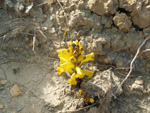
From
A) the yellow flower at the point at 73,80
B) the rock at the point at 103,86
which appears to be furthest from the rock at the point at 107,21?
the yellow flower at the point at 73,80

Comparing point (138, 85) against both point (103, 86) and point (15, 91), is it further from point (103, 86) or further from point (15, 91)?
point (15, 91)

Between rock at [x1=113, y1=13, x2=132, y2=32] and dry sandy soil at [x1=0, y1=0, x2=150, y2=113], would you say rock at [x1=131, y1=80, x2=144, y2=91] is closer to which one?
dry sandy soil at [x1=0, y1=0, x2=150, y2=113]

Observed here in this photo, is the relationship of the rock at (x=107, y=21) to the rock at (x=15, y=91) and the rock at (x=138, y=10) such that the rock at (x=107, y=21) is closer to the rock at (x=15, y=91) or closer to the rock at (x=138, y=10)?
the rock at (x=138, y=10)

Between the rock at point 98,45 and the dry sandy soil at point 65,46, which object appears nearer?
the dry sandy soil at point 65,46

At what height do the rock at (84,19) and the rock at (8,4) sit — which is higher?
the rock at (8,4)

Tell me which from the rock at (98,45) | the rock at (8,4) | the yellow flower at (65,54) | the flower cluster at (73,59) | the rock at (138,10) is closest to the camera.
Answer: the flower cluster at (73,59)

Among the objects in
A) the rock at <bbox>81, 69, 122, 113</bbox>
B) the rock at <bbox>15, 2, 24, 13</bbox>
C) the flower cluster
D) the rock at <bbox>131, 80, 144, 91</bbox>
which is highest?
the rock at <bbox>15, 2, 24, 13</bbox>

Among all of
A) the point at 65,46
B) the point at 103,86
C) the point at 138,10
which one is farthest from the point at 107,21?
the point at 103,86

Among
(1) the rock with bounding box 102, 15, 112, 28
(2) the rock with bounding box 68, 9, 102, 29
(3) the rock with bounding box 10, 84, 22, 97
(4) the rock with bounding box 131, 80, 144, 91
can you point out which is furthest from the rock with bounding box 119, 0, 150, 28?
(3) the rock with bounding box 10, 84, 22, 97
